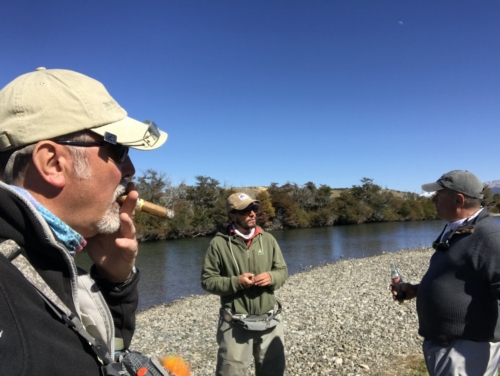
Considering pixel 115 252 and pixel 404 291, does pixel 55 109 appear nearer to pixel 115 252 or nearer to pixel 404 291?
pixel 115 252

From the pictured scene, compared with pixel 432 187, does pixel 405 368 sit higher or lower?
lower

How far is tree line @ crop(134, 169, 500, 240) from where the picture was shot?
43.8m

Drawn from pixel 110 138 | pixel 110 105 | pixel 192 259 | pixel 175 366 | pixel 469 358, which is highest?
pixel 110 105

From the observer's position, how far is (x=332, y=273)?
1989 cm

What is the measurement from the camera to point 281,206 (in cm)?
5709

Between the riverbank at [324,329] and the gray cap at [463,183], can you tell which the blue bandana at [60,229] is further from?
the riverbank at [324,329]

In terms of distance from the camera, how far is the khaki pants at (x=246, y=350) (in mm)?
3996

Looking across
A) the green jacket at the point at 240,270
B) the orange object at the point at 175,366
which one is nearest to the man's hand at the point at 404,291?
the green jacket at the point at 240,270

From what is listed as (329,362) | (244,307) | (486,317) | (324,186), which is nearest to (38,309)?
(244,307)

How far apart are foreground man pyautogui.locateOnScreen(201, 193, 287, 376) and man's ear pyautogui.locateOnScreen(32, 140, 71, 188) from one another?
2848mm

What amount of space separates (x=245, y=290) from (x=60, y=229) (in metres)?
3.01

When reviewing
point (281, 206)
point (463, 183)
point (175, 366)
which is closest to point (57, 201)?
point (175, 366)

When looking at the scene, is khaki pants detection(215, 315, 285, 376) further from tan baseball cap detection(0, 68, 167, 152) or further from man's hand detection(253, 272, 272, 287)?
tan baseball cap detection(0, 68, 167, 152)

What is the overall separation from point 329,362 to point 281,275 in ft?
11.3
